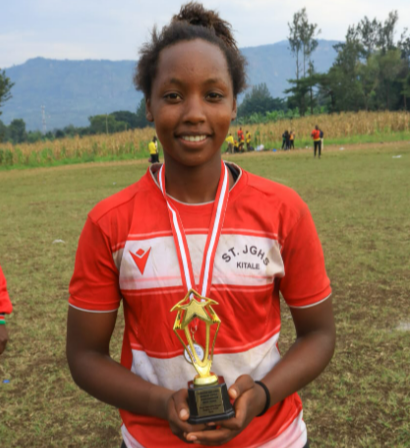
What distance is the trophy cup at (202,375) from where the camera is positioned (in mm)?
1145

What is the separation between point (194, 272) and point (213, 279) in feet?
0.17

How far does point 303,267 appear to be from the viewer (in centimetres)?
147

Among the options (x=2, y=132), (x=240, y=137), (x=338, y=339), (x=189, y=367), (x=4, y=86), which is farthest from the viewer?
(x=2, y=132)

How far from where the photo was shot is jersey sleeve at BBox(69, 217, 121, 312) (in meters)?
1.43

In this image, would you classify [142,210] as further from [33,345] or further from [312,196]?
[312,196]

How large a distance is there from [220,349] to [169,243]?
0.30 meters

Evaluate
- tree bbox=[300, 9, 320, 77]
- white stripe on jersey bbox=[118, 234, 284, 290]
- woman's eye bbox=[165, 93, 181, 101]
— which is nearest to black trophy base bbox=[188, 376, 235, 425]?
white stripe on jersey bbox=[118, 234, 284, 290]

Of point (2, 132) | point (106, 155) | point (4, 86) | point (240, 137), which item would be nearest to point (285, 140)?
point (240, 137)

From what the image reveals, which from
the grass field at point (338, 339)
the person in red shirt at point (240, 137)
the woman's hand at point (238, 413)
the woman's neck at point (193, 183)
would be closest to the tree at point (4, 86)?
the person in red shirt at point (240, 137)

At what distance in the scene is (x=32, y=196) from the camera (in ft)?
46.5

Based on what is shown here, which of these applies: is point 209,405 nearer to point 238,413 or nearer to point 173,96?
point 238,413

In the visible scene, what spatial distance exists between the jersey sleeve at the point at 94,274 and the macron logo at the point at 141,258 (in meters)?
0.08

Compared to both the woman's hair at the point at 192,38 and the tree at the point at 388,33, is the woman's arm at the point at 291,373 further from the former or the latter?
the tree at the point at 388,33

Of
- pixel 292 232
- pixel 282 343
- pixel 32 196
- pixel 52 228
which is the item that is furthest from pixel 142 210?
pixel 32 196
